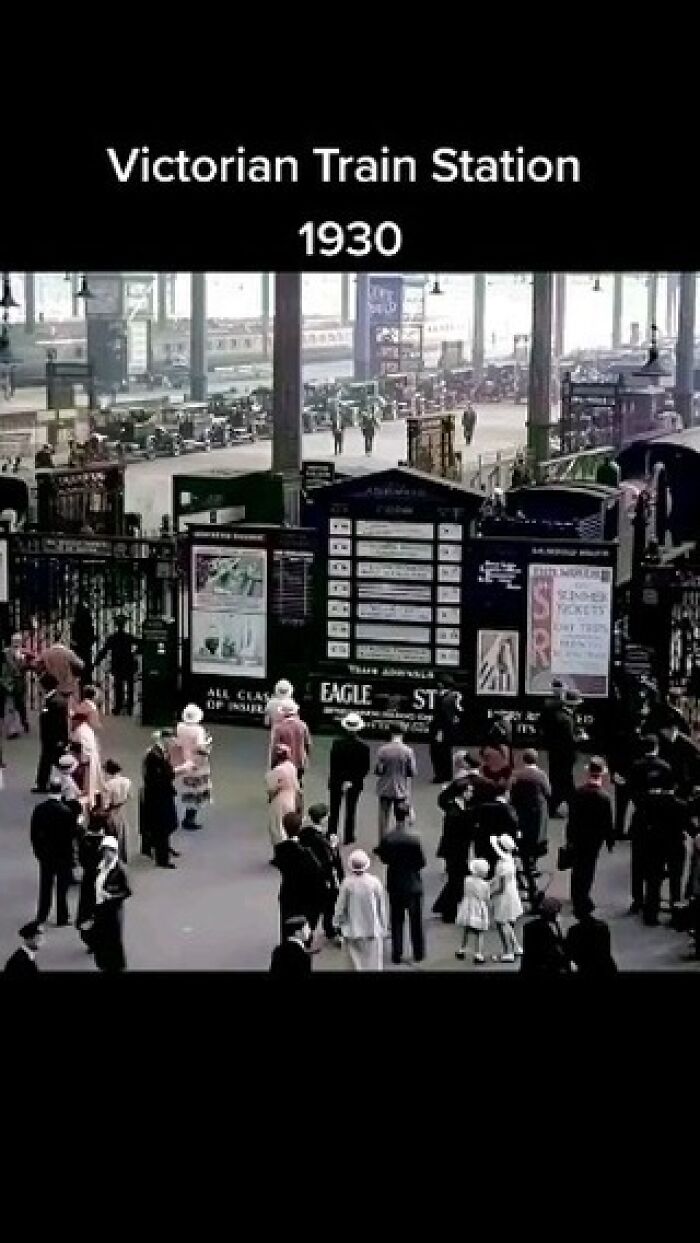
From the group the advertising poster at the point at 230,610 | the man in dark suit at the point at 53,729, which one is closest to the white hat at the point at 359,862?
the man in dark suit at the point at 53,729

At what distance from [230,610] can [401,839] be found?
8213mm

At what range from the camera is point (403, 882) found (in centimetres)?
1429

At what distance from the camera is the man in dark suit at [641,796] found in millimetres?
15062

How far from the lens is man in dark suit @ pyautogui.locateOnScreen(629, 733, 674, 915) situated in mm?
15062

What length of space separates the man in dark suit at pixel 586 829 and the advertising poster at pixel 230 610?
7030mm

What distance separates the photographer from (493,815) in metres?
14.7

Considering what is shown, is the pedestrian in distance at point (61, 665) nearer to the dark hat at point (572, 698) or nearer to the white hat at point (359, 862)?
the dark hat at point (572, 698)

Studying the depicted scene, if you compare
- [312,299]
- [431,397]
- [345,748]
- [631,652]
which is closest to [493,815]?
[345,748]

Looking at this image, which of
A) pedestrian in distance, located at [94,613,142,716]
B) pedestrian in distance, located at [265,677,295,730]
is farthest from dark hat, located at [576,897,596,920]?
pedestrian in distance, located at [94,613,142,716]

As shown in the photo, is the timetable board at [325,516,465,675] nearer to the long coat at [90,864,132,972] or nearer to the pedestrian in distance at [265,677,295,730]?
the pedestrian in distance at [265,677,295,730]

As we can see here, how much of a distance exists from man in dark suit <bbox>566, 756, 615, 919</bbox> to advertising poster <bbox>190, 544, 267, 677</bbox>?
7.03 metres

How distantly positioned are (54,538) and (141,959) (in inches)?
373

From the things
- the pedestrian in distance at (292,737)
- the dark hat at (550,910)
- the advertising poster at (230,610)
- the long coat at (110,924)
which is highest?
the advertising poster at (230,610)
